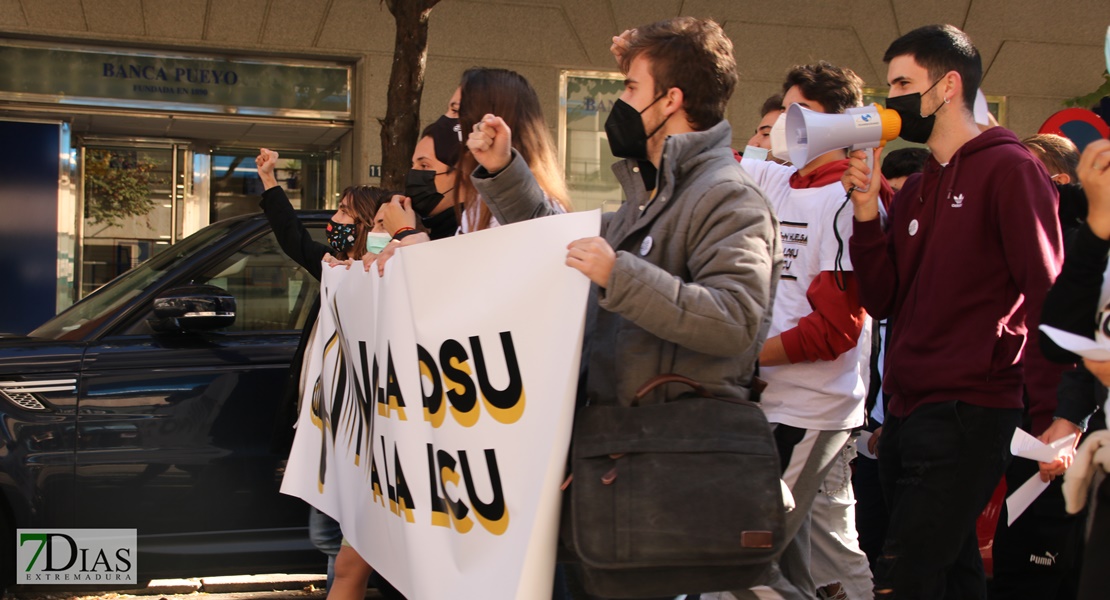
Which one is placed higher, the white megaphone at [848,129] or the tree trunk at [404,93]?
the tree trunk at [404,93]

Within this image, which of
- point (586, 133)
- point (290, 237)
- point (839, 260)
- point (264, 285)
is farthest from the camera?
point (586, 133)

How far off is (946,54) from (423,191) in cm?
174

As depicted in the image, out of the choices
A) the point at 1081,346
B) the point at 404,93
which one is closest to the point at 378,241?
the point at 1081,346

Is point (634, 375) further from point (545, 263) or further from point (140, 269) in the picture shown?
point (140, 269)

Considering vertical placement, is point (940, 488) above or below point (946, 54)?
below

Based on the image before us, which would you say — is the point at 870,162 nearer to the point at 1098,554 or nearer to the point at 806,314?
the point at 806,314

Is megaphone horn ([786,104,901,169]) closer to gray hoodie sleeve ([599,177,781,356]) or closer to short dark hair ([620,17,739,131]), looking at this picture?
Result: short dark hair ([620,17,739,131])

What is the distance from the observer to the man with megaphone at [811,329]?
3.32m

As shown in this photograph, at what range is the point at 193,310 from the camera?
455cm

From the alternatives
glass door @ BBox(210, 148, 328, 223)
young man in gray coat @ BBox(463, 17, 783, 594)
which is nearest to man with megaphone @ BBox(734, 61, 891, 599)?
young man in gray coat @ BBox(463, 17, 783, 594)

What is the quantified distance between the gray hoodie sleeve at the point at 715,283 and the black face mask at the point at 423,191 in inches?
56.1

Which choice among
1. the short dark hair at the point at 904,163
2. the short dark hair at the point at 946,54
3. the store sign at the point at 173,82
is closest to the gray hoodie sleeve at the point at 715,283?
the short dark hair at the point at 946,54

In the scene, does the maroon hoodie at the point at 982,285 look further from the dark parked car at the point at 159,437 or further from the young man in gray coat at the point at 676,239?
the dark parked car at the point at 159,437

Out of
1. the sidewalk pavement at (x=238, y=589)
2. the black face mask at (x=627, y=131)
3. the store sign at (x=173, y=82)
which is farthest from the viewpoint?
the store sign at (x=173, y=82)
